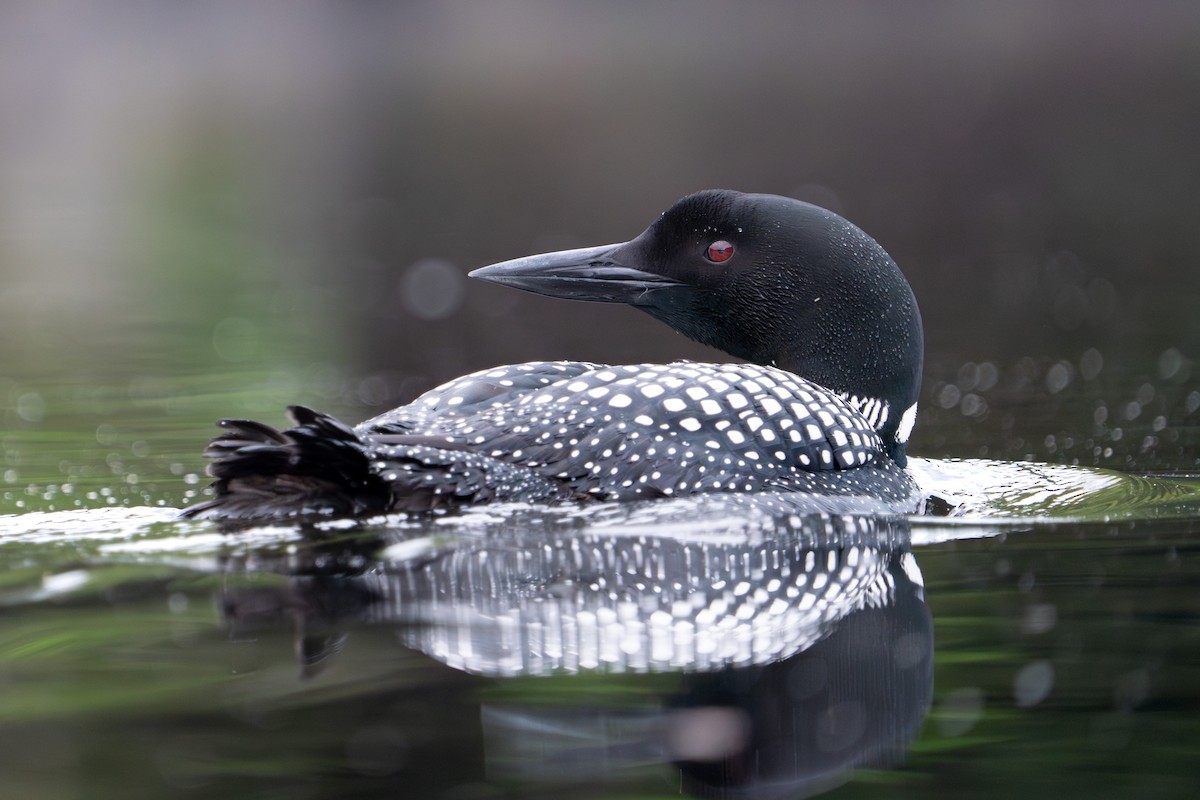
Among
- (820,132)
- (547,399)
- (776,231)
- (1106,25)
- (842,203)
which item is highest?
(1106,25)

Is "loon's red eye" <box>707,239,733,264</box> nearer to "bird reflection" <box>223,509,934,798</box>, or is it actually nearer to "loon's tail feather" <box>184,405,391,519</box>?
"bird reflection" <box>223,509,934,798</box>

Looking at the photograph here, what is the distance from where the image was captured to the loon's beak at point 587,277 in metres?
4.21

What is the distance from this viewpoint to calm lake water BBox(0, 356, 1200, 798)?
2002 mm

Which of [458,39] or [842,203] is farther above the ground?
[458,39]

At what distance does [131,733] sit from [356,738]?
33 centimetres

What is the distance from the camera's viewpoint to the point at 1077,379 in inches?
223

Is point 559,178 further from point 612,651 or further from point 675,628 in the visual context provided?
point 612,651

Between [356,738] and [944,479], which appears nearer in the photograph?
[356,738]

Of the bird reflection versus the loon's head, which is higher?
the loon's head

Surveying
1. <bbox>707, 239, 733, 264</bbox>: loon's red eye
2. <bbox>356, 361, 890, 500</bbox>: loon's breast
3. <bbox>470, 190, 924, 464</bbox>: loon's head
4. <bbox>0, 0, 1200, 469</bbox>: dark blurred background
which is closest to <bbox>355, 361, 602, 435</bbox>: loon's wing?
<bbox>356, 361, 890, 500</bbox>: loon's breast

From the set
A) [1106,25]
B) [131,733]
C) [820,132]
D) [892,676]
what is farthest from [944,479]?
[1106,25]

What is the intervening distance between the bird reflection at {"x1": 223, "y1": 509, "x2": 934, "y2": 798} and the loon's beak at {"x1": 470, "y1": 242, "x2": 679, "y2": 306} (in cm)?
110

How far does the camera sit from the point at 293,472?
3188mm

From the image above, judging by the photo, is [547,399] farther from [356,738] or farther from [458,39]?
[458,39]
